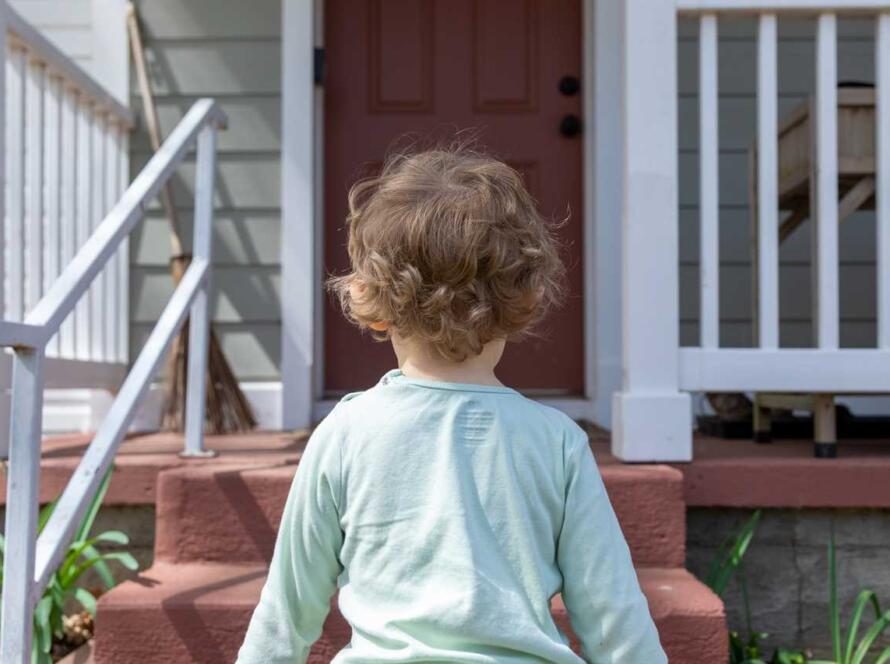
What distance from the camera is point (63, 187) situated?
3541 millimetres

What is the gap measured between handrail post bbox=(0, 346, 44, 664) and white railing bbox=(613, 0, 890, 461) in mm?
1416

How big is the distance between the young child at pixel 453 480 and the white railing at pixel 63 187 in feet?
6.55

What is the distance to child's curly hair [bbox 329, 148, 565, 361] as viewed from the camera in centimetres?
119

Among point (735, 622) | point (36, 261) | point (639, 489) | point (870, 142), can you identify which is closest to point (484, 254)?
point (639, 489)

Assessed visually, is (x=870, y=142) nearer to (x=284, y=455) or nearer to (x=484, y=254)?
(x=284, y=455)

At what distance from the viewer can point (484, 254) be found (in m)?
Result: 1.20

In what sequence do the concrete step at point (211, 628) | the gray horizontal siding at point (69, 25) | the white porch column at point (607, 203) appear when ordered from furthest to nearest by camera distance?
the gray horizontal siding at point (69, 25) → the white porch column at point (607, 203) → the concrete step at point (211, 628)

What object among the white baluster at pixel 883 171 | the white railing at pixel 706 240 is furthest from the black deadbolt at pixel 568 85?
the white baluster at pixel 883 171

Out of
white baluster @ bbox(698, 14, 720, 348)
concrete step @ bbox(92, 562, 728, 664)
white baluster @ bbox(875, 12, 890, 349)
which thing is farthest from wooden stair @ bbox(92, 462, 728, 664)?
white baluster @ bbox(875, 12, 890, 349)

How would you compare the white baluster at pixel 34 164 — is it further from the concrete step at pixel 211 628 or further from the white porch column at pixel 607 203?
the white porch column at pixel 607 203

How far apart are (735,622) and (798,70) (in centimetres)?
229

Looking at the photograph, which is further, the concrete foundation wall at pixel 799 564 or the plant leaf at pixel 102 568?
the concrete foundation wall at pixel 799 564

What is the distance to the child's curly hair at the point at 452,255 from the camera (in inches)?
46.8

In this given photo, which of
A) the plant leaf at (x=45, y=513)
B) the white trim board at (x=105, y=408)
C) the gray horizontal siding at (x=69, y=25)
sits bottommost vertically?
the plant leaf at (x=45, y=513)
